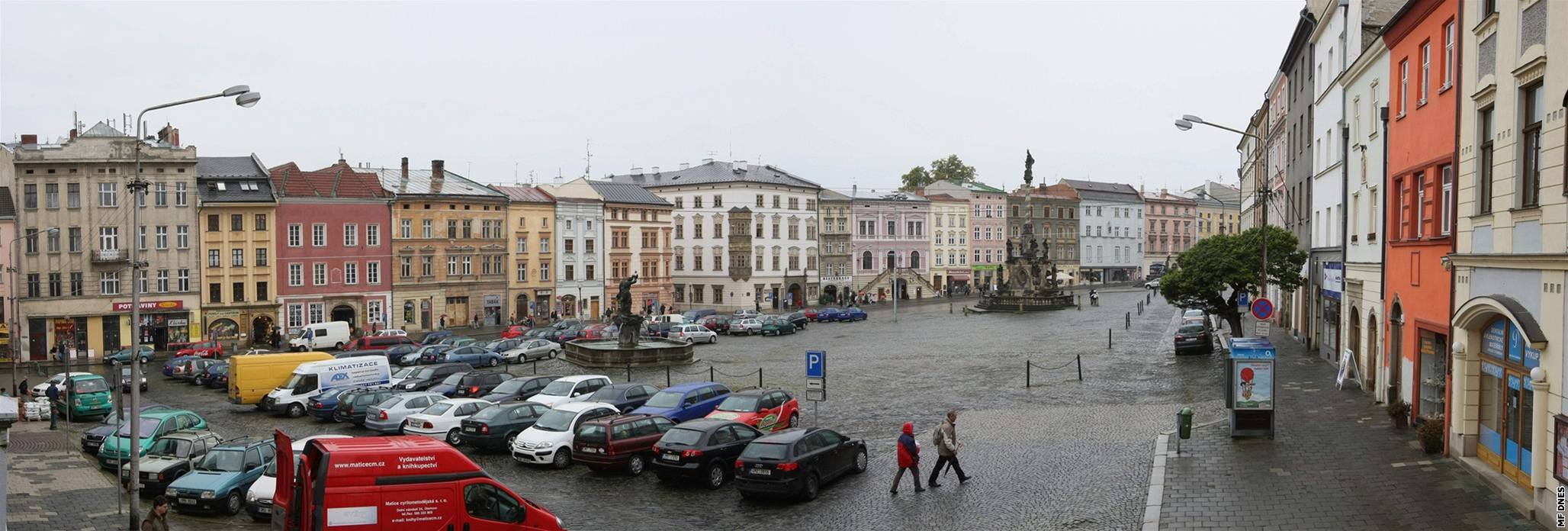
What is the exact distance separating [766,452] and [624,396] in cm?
1043

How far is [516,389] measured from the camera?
99.9ft

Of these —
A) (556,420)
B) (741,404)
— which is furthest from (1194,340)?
(556,420)

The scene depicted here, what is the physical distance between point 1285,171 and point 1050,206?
71.7 m

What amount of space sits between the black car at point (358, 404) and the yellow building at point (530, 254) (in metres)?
44.1

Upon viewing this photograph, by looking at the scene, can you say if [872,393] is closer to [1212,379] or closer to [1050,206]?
[1212,379]

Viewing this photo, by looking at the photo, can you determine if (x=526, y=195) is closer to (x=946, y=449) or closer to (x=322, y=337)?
(x=322, y=337)

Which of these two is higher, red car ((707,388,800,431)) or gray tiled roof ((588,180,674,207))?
gray tiled roof ((588,180,674,207))

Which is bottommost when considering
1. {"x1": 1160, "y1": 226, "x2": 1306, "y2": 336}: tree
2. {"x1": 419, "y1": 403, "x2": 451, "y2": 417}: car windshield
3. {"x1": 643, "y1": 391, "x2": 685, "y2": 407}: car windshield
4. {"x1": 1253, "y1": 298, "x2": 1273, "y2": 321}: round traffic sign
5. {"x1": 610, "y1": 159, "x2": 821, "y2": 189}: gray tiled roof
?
{"x1": 419, "y1": 403, "x2": 451, "y2": 417}: car windshield

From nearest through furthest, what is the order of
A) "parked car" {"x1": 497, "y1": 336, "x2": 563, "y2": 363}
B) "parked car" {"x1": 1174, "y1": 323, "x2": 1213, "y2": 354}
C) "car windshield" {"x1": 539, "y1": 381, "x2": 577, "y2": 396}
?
"car windshield" {"x1": 539, "y1": 381, "x2": 577, "y2": 396} < "parked car" {"x1": 1174, "y1": 323, "x2": 1213, "y2": 354} < "parked car" {"x1": 497, "y1": 336, "x2": 563, "y2": 363}

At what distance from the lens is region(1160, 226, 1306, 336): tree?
Result: 4003 centimetres

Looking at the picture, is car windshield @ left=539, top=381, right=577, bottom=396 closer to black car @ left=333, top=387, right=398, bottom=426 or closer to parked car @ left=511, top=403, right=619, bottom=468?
black car @ left=333, top=387, right=398, bottom=426

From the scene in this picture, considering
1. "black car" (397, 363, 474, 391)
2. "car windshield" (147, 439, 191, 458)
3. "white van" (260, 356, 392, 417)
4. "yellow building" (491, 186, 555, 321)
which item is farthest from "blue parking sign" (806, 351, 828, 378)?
"yellow building" (491, 186, 555, 321)

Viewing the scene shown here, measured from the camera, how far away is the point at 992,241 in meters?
115

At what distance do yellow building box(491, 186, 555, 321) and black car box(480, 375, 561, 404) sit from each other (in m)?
43.5
